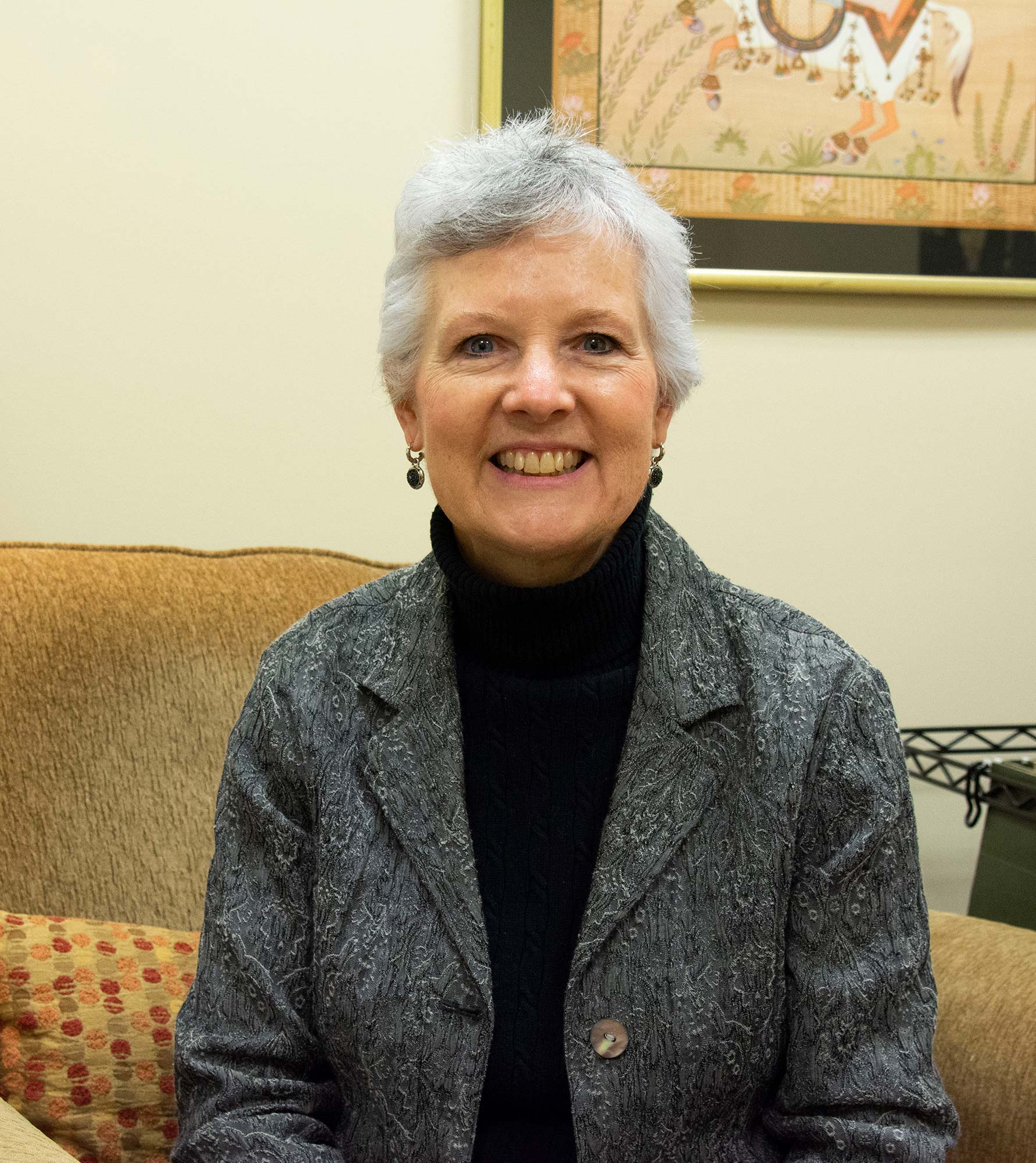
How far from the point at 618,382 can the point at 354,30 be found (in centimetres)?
113

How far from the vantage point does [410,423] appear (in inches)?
50.1

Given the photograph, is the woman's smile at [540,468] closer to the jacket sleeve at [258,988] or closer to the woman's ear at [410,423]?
the woman's ear at [410,423]

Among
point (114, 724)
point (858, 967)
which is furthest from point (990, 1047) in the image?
point (114, 724)

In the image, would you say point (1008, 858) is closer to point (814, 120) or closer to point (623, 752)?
point (623, 752)

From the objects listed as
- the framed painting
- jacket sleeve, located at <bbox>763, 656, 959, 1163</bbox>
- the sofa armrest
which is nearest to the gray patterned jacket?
jacket sleeve, located at <bbox>763, 656, 959, 1163</bbox>

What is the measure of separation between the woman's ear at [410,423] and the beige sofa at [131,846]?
458 mm

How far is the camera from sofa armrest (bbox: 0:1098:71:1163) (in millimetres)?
1004

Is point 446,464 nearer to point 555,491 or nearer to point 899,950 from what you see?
point 555,491

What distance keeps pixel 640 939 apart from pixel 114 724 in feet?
2.46

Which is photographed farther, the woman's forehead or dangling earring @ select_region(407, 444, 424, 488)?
dangling earring @ select_region(407, 444, 424, 488)

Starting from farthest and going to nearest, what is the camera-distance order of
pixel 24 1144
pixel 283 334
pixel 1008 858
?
pixel 283 334, pixel 1008 858, pixel 24 1144

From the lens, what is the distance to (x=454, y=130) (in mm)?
2021

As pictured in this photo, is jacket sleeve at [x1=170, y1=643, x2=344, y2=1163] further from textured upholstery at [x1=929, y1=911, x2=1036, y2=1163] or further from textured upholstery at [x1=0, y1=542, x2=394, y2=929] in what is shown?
textured upholstery at [x1=929, y1=911, x2=1036, y2=1163]

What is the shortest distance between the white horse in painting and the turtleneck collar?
3.78 ft
